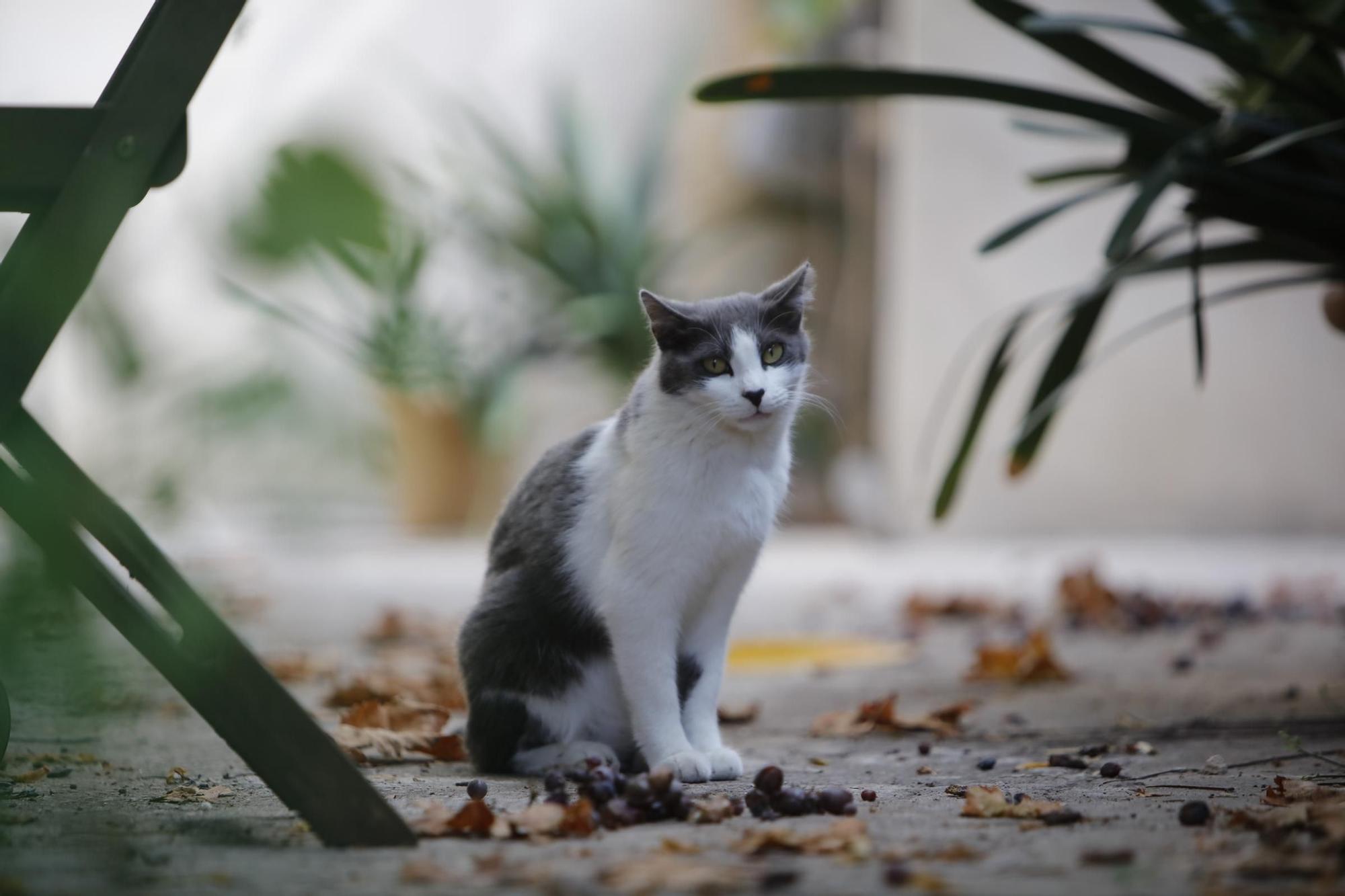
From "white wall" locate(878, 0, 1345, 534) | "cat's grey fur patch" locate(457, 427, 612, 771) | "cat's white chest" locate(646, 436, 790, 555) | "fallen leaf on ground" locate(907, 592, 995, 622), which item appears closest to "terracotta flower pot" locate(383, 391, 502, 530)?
"white wall" locate(878, 0, 1345, 534)

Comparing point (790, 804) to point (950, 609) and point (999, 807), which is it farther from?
point (950, 609)

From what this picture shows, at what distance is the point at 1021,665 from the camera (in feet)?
8.36

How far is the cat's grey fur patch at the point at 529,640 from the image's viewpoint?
5.69 feet

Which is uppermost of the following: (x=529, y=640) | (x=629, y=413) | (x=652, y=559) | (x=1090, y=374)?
(x=1090, y=374)

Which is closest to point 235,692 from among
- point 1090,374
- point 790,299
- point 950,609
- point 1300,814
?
point 790,299

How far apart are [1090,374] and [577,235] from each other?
9.41ft

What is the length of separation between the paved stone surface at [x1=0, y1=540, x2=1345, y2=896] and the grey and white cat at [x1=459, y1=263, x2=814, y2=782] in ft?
0.41

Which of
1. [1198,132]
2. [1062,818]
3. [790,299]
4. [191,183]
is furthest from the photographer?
[1198,132]

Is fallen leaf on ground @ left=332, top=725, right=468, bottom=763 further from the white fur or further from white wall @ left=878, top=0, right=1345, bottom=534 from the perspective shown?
white wall @ left=878, top=0, right=1345, bottom=534

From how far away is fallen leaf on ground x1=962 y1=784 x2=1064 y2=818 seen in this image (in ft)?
4.43

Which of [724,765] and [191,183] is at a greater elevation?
[191,183]

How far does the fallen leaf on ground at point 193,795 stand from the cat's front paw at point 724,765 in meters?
0.61

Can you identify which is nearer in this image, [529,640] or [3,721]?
[3,721]

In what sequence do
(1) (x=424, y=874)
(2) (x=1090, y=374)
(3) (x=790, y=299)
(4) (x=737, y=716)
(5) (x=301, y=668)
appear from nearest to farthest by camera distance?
(1) (x=424, y=874) < (3) (x=790, y=299) < (4) (x=737, y=716) < (5) (x=301, y=668) < (2) (x=1090, y=374)
